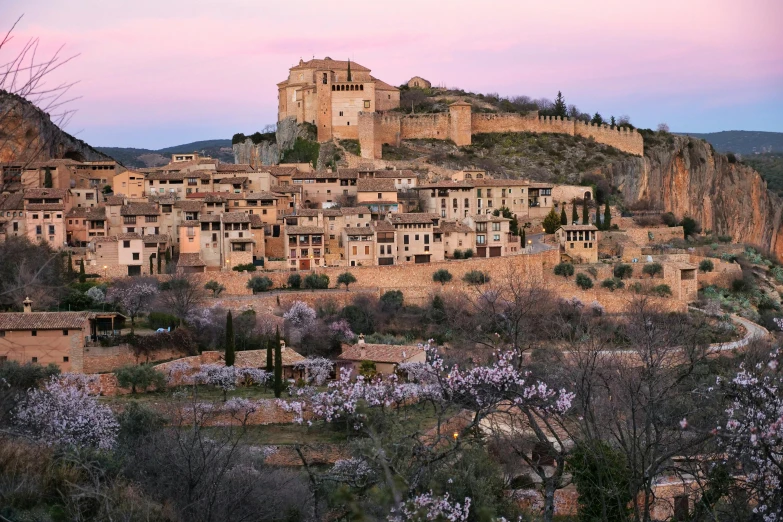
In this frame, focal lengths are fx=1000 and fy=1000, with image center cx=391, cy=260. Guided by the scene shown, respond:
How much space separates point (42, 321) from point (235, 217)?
12.9 meters

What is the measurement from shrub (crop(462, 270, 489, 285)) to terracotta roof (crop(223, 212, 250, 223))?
7967 mm

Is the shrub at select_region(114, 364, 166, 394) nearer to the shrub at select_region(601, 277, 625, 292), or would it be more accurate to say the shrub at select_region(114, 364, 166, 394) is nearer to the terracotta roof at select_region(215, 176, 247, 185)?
the shrub at select_region(601, 277, 625, 292)

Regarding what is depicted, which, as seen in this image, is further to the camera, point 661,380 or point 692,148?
point 692,148

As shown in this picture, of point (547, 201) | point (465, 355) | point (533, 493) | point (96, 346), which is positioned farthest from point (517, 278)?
point (533, 493)

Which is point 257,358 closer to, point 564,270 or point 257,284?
point 257,284

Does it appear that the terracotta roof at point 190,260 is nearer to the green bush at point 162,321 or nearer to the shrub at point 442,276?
the green bush at point 162,321

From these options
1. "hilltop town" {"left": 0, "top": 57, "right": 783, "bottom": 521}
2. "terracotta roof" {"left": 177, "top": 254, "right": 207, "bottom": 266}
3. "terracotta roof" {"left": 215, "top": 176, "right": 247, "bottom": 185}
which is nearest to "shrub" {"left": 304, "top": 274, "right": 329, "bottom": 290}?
"hilltop town" {"left": 0, "top": 57, "right": 783, "bottom": 521}

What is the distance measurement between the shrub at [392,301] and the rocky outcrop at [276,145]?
2023 centimetres

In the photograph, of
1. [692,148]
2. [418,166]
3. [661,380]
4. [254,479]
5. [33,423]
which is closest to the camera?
[254,479]

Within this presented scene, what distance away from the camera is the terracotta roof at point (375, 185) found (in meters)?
40.8

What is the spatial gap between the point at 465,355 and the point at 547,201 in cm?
2051

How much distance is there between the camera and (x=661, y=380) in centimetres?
1552

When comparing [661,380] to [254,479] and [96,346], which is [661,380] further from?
[96,346]

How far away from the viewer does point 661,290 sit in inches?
1398
